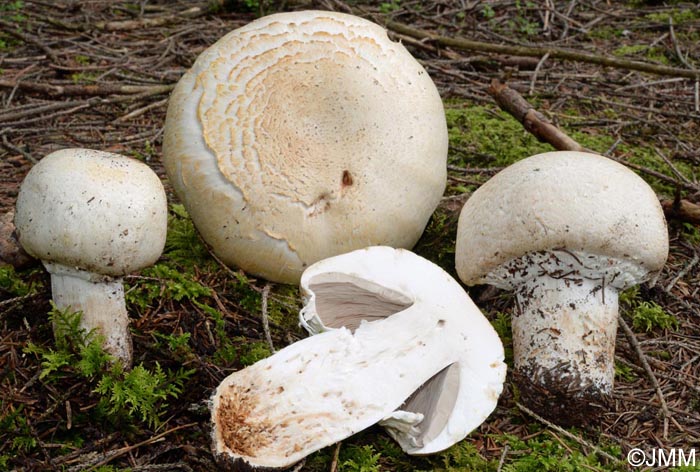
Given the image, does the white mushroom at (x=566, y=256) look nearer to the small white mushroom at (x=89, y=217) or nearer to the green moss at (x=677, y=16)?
the small white mushroom at (x=89, y=217)

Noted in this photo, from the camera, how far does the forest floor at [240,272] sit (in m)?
2.44

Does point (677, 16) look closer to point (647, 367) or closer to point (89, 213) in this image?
point (647, 367)

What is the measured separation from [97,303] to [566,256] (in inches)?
72.2

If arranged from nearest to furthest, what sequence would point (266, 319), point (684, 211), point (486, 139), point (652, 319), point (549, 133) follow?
point (266, 319), point (652, 319), point (684, 211), point (549, 133), point (486, 139)

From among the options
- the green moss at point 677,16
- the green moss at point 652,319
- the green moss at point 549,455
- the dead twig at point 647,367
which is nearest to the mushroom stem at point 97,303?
the green moss at point 549,455

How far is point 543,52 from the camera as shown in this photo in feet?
17.7

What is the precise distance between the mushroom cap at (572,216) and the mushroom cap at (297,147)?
637 mm

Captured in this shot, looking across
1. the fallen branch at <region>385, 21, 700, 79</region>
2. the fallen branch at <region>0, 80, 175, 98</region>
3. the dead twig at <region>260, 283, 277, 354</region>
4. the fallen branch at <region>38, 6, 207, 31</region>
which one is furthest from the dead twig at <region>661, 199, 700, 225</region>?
the fallen branch at <region>38, 6, 207, 31</region>

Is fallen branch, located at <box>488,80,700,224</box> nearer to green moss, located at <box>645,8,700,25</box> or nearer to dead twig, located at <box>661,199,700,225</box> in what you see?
dead twig, located at <box>661,199,700,225</box>

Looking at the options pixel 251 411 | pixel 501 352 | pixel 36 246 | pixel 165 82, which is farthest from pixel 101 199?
pixel 165 82

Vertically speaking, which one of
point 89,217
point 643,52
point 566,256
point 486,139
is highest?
point 89,217

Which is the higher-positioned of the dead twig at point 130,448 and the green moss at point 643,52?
the green moss at point 643,52

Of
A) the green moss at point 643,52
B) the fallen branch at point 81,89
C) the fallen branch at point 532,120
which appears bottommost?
the fallen branch at point 81,89

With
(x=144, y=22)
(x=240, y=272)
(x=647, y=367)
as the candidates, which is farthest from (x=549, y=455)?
(x=144, y=22)
